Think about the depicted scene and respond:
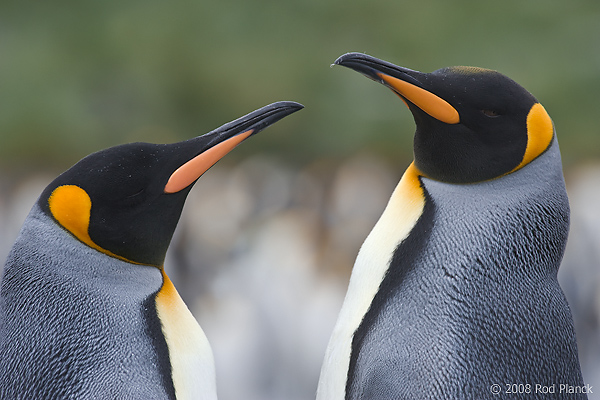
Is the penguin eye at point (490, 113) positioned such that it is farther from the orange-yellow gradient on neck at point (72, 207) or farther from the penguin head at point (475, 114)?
the orange-yellow gradient on neck at point (72, 207)

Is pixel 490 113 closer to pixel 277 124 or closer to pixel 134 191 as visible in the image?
pixel 134 191

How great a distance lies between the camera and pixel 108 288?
4.36 feet

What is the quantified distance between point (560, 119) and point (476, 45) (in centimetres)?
66

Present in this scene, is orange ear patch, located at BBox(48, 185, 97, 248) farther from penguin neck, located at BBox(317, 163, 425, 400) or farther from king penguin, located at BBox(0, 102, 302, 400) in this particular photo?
penguin neck, located at BBox(317, 163, 425, 400)

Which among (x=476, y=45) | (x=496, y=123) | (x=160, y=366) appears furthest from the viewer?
(x=476, y=45)

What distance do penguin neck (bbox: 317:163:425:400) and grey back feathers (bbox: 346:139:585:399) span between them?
2cm

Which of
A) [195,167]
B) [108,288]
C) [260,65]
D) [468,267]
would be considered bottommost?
[108,288]

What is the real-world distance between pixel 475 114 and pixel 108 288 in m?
0.85

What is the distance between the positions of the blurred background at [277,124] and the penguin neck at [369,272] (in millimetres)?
2098

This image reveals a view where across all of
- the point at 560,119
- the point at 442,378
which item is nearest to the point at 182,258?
the point at 560,119

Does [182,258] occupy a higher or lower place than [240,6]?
lower

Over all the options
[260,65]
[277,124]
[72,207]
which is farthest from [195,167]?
[260,65]

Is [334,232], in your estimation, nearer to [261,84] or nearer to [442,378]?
[261,84]

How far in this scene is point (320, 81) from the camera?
12.8 ft
